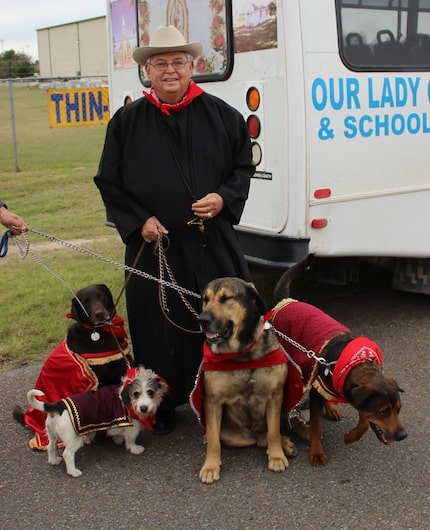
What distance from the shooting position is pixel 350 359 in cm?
329

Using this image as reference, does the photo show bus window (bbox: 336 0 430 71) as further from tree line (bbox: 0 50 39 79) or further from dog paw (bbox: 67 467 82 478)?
tree line (bbox: 0 50 39 79)

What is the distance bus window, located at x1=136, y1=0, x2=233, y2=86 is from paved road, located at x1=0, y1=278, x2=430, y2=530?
8.50 feet

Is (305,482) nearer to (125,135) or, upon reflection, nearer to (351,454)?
(351,454)

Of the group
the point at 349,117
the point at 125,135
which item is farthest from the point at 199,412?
the point at 349,117

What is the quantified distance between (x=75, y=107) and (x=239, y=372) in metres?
13.2

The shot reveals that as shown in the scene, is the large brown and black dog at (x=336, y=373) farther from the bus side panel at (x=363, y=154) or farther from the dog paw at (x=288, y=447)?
the bus side panel at (x=363, y=154)

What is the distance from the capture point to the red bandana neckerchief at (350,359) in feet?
10.7

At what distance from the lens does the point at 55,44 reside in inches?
2394

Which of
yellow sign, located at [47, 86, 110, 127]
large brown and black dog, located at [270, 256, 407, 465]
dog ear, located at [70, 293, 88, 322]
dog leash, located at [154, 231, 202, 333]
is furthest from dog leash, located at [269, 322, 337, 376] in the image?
yellow sign, located at [47, 86, 110, 127]

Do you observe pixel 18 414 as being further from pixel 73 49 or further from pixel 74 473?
pixel 73 49

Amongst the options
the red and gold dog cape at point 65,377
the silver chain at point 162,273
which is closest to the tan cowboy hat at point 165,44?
the silver chain at point 162,273

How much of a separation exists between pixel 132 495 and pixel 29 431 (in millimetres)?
941

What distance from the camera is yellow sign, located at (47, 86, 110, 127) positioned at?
15156 mm

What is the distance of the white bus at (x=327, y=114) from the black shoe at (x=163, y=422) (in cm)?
137
